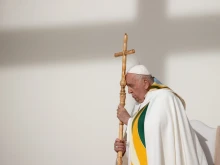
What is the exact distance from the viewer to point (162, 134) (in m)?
2.64

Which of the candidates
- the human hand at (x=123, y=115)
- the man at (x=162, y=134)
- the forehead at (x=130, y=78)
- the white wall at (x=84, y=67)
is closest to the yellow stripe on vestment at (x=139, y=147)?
the man at (x=162, y=134)

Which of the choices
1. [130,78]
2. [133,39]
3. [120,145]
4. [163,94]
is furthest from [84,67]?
[163,94]

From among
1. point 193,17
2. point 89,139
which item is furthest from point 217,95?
point 89,139

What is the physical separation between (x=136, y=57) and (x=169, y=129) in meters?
1.54

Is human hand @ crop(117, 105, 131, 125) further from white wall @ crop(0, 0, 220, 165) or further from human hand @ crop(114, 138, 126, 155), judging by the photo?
white wall @ crop(0, 0, 220, 165)

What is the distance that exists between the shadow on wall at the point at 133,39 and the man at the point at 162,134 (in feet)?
4.06

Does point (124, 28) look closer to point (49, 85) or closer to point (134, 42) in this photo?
point (134, 42)

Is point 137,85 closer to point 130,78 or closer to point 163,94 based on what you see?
point 130,78

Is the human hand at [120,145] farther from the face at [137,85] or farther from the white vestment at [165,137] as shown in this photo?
the face at [137,85]

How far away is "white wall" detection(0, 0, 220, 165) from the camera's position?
4008mm

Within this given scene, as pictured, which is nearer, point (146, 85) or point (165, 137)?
point (165, 137)

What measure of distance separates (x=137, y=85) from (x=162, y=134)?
0.49m

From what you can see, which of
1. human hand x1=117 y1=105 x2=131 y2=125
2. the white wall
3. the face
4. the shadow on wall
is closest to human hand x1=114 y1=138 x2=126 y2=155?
human hand x1=117 y1=105 x2=131 y2=125

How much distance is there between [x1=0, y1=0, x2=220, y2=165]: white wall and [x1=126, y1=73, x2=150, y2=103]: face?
1.00 meters
